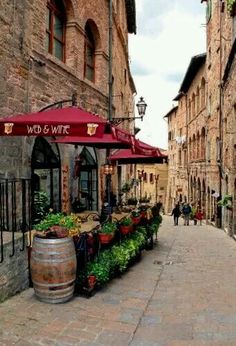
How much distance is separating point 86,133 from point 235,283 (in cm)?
378

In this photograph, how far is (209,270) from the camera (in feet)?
26.3

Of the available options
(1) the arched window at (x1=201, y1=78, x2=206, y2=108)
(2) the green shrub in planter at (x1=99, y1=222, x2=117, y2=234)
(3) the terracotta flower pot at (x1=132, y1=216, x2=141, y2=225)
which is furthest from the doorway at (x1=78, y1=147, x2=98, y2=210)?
(1) the arched window at (x1=201, y1=78, x2=206, y2=108)

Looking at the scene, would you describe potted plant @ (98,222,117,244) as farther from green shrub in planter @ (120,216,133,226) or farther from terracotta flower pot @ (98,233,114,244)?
green shrub in planter @ (120,216,133,226)

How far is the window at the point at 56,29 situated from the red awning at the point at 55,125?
3605mm

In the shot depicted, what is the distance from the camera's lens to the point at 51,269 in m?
5.21

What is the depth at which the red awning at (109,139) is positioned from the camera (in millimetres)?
6042

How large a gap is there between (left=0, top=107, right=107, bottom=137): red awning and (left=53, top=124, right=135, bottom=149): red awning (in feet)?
0.79

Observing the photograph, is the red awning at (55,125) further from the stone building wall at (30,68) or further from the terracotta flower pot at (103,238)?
the terracotta flower pot at (103,238)

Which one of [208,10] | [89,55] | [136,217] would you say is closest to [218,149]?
[89,55]

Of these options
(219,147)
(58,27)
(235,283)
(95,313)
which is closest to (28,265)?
(95,313)

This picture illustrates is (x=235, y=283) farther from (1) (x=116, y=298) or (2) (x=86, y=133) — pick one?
(2) (x=86, y=133)

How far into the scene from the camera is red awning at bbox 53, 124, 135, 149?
6.04 metres

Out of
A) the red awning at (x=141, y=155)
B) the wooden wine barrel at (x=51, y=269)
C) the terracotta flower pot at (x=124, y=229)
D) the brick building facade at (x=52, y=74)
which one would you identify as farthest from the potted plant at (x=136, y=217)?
the wooden wine barrel at (x=51, y=269)

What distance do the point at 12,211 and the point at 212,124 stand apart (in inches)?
664
